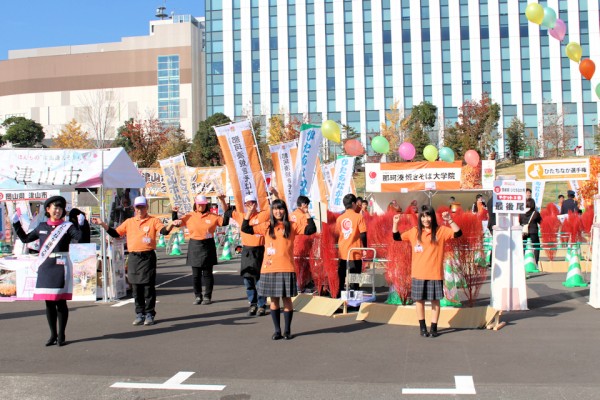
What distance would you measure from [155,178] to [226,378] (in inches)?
1012

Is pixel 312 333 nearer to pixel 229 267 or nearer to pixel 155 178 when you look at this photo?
pixel 229 267

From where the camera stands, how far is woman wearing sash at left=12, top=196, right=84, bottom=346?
7.69 meters

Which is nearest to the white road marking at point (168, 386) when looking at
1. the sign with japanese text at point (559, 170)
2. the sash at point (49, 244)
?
the sash at point (49, 244)

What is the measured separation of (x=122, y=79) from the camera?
8356 centimetres

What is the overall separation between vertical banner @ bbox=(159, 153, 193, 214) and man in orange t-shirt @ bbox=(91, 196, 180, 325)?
12545 millimetres

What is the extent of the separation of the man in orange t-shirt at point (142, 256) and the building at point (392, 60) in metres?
52.4

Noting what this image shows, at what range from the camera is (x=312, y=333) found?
838 centimetres

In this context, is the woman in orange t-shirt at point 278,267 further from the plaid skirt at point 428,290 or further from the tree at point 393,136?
the tree at point 393,136

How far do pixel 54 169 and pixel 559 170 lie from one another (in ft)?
39.2

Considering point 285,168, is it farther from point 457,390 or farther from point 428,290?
point 457,390

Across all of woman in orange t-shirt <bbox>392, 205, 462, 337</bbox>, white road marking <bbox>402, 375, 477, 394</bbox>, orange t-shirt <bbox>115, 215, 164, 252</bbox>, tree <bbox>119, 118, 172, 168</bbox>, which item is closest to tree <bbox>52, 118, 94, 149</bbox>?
tree <bbox>119, 118, 172, 168</bbox>

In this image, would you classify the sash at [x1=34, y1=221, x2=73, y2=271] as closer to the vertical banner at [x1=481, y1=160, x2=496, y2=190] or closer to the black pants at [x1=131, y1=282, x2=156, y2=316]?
the black pants at [x1=131, y1=282, x2=156, y2=316]

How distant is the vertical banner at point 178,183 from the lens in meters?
21.7

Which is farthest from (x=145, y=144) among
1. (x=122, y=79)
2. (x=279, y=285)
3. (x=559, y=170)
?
(x=279, y=285)
